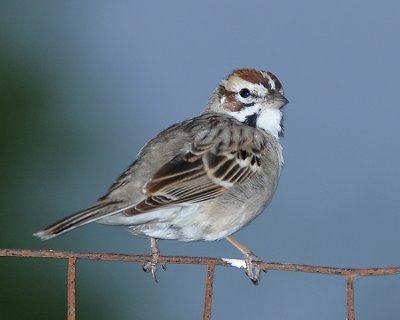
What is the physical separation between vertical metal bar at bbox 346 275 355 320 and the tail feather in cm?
100

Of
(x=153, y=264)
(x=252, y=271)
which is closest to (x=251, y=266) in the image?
(x=252, y=271)

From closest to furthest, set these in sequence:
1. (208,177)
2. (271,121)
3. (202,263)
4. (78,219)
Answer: (202,263) → (78,219) → (208,177) → (271,121)

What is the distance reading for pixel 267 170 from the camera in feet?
16.0

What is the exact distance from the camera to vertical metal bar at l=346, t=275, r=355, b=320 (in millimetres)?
3184

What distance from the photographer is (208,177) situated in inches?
182

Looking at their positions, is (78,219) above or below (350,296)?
above

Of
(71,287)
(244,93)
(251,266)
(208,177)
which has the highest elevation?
(244,93)

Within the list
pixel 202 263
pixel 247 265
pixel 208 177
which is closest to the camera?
pixel 202 263

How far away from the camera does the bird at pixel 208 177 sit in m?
4.27

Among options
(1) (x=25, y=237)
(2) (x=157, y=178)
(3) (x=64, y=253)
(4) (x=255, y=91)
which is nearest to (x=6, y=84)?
(1) (x=25, y=237)

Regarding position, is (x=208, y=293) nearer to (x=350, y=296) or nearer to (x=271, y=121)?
(x=350, y=296)

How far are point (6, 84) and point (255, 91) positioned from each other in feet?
8.26

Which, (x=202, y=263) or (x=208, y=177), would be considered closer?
(x=202, y=263)

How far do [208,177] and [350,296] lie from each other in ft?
4.90
